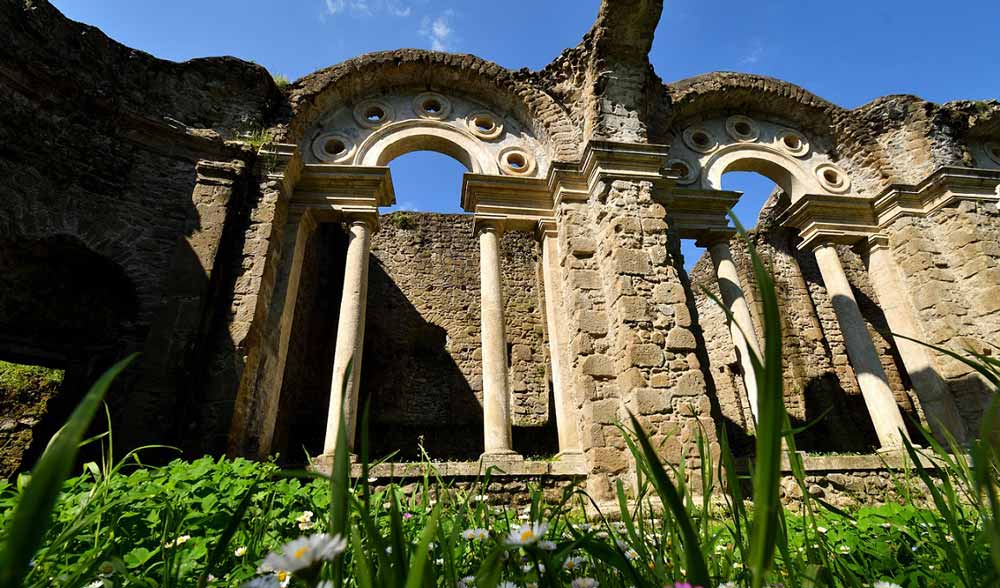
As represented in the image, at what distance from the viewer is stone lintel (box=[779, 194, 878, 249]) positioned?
816cm

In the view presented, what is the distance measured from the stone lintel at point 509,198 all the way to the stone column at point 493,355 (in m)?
0.23

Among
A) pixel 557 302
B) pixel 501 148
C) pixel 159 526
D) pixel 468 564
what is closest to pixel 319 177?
pixel 501 148

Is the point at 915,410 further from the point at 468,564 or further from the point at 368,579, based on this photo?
the point at 368,579

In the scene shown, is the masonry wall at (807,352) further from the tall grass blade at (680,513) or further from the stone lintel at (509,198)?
the tall grass blade at (680,513)

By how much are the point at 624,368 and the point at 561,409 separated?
110cm

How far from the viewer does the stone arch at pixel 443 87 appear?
7469mm

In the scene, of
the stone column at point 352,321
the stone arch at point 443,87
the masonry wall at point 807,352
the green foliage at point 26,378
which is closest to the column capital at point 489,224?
the stone arch at point 443,87

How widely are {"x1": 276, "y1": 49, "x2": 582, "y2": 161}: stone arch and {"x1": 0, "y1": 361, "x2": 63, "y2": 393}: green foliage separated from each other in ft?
14.1

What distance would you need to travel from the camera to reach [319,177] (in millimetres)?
7133

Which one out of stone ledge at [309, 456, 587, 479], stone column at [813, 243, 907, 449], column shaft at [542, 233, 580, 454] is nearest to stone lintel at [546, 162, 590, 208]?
column shaft at [542, 233, 580, 454]

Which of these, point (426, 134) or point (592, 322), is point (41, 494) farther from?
point (426, 134)

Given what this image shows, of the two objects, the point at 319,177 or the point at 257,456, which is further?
the point at 319,177

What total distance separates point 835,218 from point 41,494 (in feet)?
32.7

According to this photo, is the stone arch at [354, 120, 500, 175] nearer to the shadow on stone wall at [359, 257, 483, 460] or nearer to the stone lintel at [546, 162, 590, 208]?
the stone lintel at [546, 162, 590, 208]
